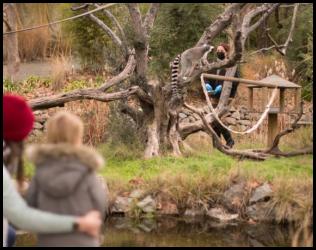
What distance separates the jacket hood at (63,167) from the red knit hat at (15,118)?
154 millimetres

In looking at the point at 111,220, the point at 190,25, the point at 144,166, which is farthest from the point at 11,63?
the point at 111,220

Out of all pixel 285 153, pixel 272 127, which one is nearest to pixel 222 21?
pixel 272 127

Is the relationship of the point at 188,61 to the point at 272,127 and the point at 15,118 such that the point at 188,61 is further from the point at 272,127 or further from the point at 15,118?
the point at 15,118

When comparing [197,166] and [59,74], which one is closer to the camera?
[197,166]

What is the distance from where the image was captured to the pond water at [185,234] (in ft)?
20.4

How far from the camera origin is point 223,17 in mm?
8219

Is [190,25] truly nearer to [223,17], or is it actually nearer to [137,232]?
[223,17]

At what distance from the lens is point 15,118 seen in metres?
3.00

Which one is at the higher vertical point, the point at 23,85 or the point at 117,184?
the point at 23,85

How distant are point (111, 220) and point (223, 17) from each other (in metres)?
Result: 3.04

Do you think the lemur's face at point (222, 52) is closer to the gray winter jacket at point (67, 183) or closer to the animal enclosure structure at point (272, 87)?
the animal enclosure structure at point (272, 87)

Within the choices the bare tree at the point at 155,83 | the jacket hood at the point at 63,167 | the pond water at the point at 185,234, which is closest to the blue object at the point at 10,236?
the jacket hood at the point at 63,167

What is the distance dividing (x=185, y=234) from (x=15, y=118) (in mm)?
3786

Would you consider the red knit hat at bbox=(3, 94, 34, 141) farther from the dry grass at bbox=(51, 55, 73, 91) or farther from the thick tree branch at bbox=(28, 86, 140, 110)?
the dry grass at bbox=(51, 55, 73, 91)
